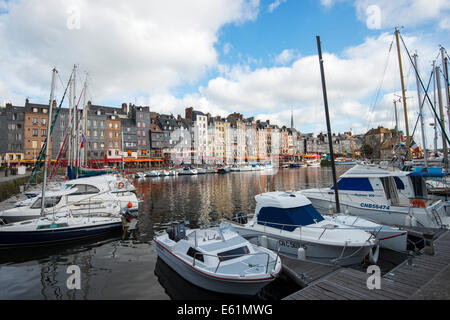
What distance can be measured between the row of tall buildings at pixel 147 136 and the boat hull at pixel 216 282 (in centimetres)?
4370

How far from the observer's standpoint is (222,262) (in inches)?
330

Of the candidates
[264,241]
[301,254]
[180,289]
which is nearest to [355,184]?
[301,254]

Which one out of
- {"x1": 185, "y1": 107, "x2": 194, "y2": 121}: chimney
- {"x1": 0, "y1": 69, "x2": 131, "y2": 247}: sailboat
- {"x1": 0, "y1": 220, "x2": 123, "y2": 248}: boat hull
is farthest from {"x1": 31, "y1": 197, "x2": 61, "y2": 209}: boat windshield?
{"x1": 185, "y1": 107, "x2": 194, "y2": 121}: chimney

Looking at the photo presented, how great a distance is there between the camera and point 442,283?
675cm

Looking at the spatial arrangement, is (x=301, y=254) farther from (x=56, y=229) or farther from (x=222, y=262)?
(x=56, y=229)

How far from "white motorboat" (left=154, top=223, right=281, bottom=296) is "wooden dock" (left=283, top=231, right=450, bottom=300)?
1130mm

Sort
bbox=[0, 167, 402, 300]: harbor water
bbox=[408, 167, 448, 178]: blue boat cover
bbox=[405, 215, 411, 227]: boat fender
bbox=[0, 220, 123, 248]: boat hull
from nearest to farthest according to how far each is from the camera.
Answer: bbox=[0, 167, 402, 300]: harbor water
bbox=[0, 220, 123, 248]: boat hull
bbox=[405, 215, 411, 227]: boat fender
bbox=[408, 167, 448, 178]: blue boat cover

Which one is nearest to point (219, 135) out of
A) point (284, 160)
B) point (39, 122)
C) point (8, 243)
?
point (284, 160)

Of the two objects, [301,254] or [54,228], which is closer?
[301,254]

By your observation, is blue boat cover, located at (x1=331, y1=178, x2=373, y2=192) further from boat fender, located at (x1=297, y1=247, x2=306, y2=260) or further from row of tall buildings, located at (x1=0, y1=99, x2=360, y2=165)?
row of tall buildings, located at (x1=0, y1=99, x2=360, y2=165)

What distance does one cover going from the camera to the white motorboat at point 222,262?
768 centimetres

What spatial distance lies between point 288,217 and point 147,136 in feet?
276

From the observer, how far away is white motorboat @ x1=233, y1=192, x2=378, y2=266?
9.66 metres

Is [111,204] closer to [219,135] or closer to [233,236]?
[233,236]
